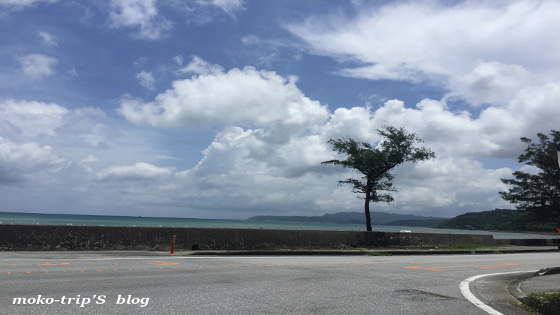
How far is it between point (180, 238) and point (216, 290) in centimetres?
1117

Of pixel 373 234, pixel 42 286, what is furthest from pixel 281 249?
pixel 42 286

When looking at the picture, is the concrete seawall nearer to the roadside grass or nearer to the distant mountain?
the roadside grass

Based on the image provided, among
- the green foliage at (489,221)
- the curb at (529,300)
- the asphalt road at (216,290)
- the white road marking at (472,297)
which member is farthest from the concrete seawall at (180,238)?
the green foliage at (489,221)

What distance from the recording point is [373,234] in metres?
24.2

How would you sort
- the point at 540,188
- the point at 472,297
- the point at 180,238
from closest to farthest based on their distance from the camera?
the point at 472,297 → the point at 180,238 → the point at 540,188

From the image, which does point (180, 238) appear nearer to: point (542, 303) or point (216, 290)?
point (216, 290)

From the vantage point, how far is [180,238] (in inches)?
745

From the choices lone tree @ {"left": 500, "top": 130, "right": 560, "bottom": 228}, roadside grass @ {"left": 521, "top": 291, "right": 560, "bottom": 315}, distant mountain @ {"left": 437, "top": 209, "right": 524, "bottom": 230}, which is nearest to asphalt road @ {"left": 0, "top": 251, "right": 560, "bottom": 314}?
roadside grass @ {"left": 521, "top": 291, "right": 560, "bottom": 315}

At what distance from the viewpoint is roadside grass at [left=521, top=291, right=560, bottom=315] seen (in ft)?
23.7

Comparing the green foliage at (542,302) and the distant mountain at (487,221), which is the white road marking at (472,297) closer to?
the green foliage at (542,302)

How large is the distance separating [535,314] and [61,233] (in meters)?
15.8

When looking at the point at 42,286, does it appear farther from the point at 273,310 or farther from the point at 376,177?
the point at 376,177

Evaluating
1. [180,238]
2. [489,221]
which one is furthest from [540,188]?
[489,221]

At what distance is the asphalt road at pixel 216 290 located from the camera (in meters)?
6.71
